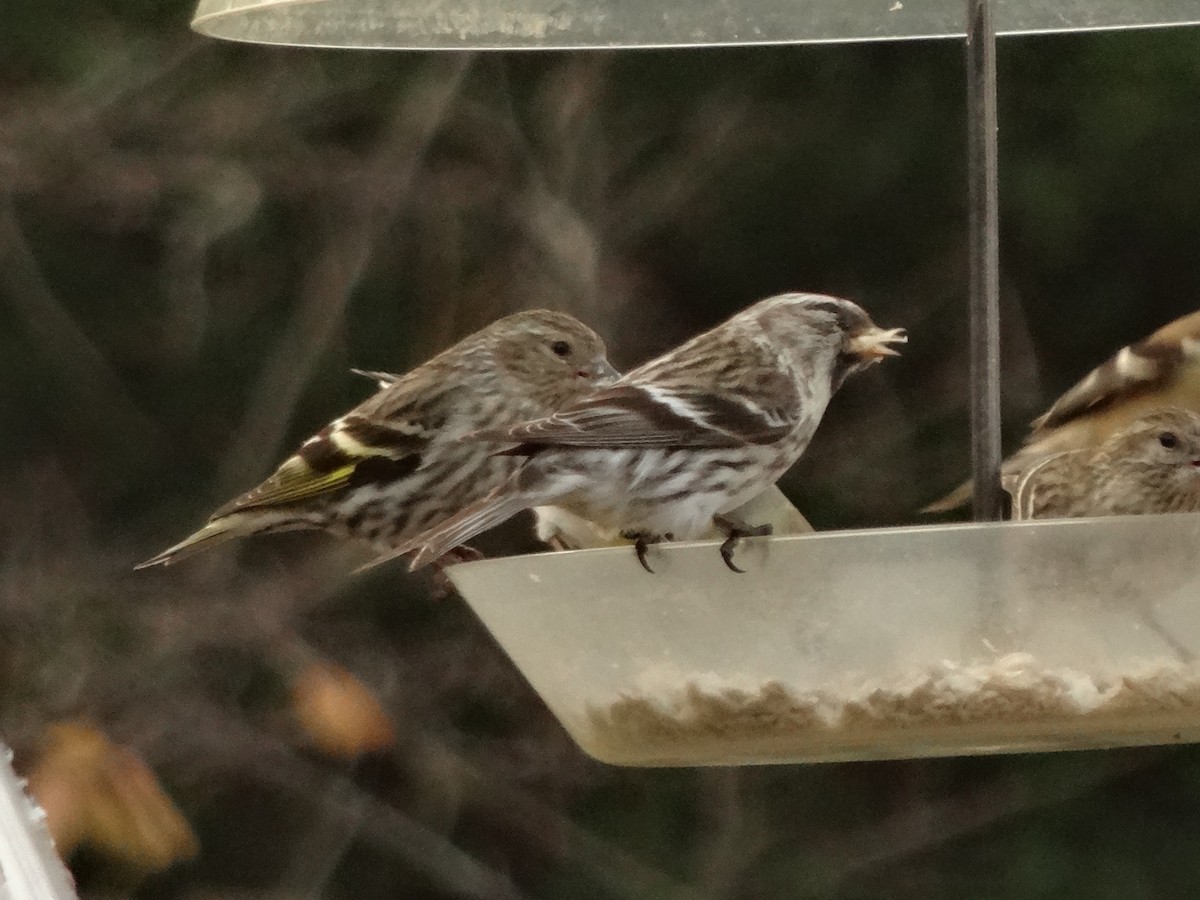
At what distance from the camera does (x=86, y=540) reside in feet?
14.6

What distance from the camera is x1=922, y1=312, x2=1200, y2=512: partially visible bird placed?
2.40 m

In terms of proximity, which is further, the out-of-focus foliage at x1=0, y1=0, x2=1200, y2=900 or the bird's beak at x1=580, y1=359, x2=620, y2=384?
the out-of-focus foliage at x1=0, y1=0, x2=1200, y2=900

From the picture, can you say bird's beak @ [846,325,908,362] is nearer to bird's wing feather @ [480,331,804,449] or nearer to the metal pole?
bird's wing feather @ [480,331,804,449]

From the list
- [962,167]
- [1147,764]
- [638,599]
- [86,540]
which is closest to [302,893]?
[86,540]

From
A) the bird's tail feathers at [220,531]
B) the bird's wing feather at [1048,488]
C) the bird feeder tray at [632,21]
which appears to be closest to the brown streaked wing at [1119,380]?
the bird's wing feather at [1048,488]

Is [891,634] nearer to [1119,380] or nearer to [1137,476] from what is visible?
[1137,476]

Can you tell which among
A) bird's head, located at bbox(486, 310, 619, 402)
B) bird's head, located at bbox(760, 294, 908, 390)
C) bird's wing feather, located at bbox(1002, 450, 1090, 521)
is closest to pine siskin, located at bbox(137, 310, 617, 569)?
bird's head, located at bbox(486, 310, 619, 402)

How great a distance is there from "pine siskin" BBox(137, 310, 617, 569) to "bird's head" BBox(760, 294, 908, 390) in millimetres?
363

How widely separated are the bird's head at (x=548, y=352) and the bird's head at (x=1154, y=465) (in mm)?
732

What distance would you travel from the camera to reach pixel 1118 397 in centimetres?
246

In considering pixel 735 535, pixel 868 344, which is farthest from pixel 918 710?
pixel 868 344

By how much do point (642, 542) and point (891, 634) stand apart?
0.27m

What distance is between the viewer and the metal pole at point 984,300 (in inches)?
75.5

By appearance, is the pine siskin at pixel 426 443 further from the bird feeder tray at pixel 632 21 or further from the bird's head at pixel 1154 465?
the bird's head at pixel 1154 465
